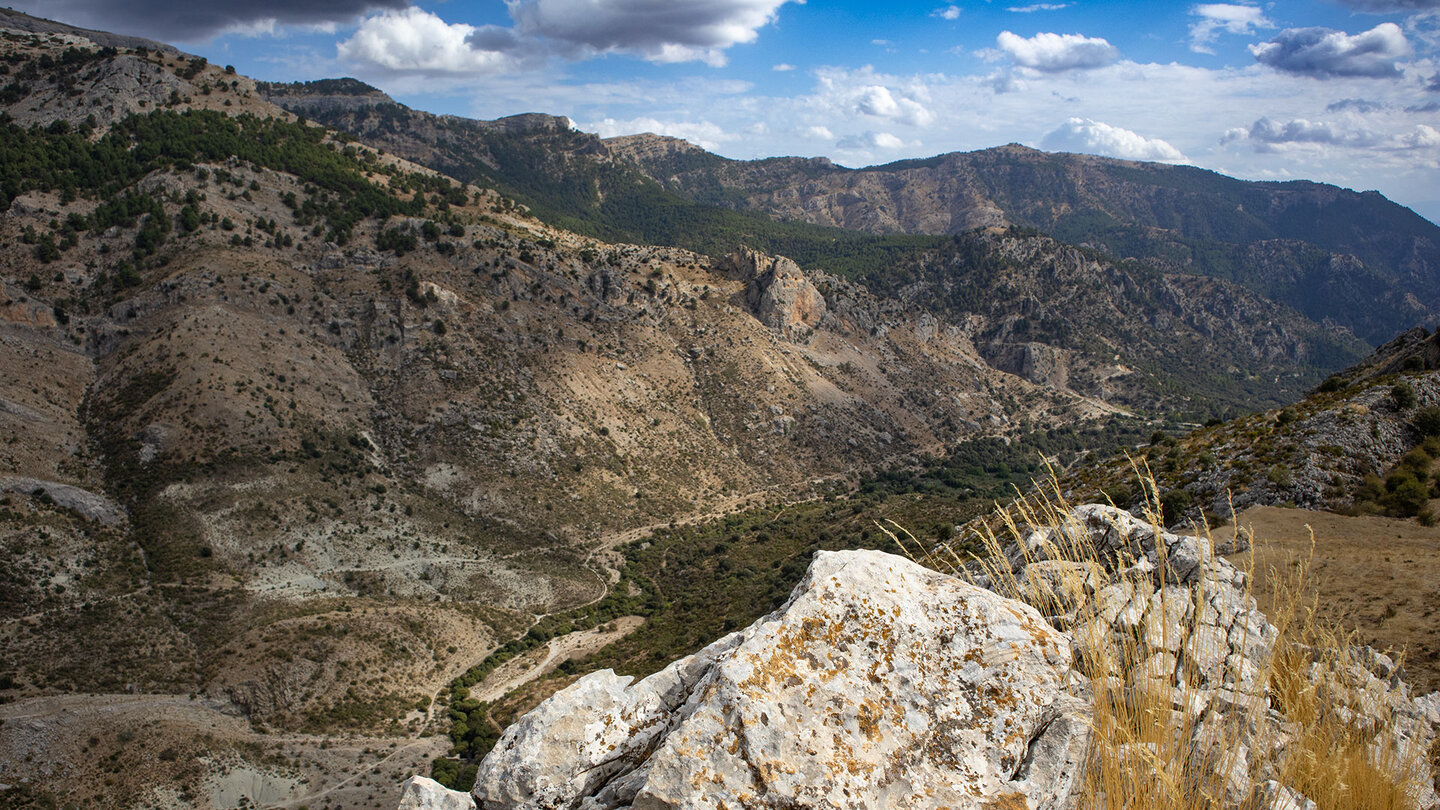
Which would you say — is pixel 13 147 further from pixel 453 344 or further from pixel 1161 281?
pixel 1161 281

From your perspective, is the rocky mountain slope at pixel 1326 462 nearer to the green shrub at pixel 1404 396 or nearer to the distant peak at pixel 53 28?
the green shrub at pixel 1404 396

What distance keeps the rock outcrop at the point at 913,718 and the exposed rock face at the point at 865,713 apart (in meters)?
Result: 0.01

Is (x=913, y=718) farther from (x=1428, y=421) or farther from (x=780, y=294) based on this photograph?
(x=780, y=294)

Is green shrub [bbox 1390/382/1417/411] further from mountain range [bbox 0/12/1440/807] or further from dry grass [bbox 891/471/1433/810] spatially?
mountain range [bbox 0/12/1440/807]

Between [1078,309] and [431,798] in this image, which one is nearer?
[431,798]

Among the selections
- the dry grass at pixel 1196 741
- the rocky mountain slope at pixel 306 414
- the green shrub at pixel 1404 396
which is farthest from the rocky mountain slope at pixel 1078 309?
the dry grass at pixel 1196 741

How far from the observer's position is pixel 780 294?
110 m

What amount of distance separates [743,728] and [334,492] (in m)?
64.2

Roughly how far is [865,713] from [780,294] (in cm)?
10777

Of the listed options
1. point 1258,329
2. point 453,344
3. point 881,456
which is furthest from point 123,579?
point 1258,329

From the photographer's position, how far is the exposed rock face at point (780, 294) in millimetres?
109438

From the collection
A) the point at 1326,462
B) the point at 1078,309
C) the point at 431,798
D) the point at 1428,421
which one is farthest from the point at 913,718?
the point at 1078,309

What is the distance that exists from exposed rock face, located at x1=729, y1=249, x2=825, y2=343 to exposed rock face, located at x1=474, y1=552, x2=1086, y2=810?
343 ft

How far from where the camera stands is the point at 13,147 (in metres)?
70.6
